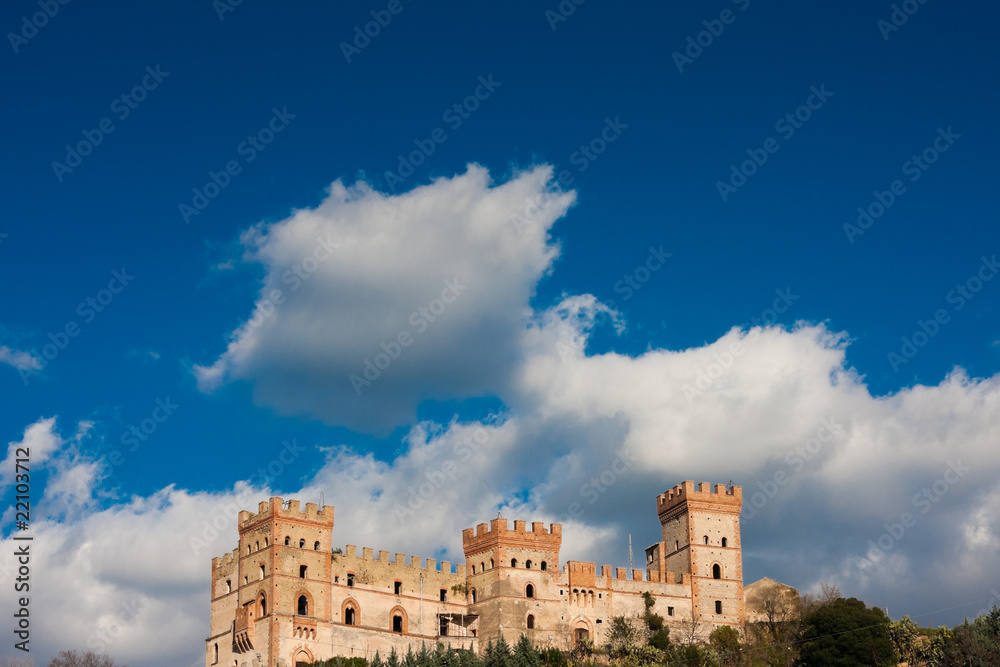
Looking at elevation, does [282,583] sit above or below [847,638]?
above

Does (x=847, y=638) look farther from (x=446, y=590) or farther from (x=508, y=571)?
(x=446, y=590)

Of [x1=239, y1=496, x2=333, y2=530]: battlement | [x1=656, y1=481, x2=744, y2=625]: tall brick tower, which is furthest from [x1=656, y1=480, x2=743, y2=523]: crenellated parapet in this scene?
[x1=239, y1=496, x2=333, y2=530]: battlement

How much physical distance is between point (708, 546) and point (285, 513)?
34.1 metres

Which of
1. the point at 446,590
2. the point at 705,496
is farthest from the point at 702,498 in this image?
the point at 446,590

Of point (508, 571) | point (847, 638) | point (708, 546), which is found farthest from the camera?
point (708, 546)

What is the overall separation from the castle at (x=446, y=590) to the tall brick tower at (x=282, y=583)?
0.09 meters

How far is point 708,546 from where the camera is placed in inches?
4063

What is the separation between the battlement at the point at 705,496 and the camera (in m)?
104

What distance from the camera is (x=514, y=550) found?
319 ft

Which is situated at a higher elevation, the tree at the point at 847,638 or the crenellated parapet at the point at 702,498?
the crenellated parapet at the point at 702,498

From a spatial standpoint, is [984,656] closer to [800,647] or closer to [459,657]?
[800,647]

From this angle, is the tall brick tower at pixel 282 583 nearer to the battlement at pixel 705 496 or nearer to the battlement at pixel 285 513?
the battlement at pixel 285 513

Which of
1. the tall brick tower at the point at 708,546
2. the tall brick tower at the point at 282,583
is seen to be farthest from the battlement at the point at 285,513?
the tall brick tower at the point at 708,546

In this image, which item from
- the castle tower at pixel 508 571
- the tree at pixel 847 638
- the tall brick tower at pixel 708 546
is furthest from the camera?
the tall brick tower at pixel 708 546
